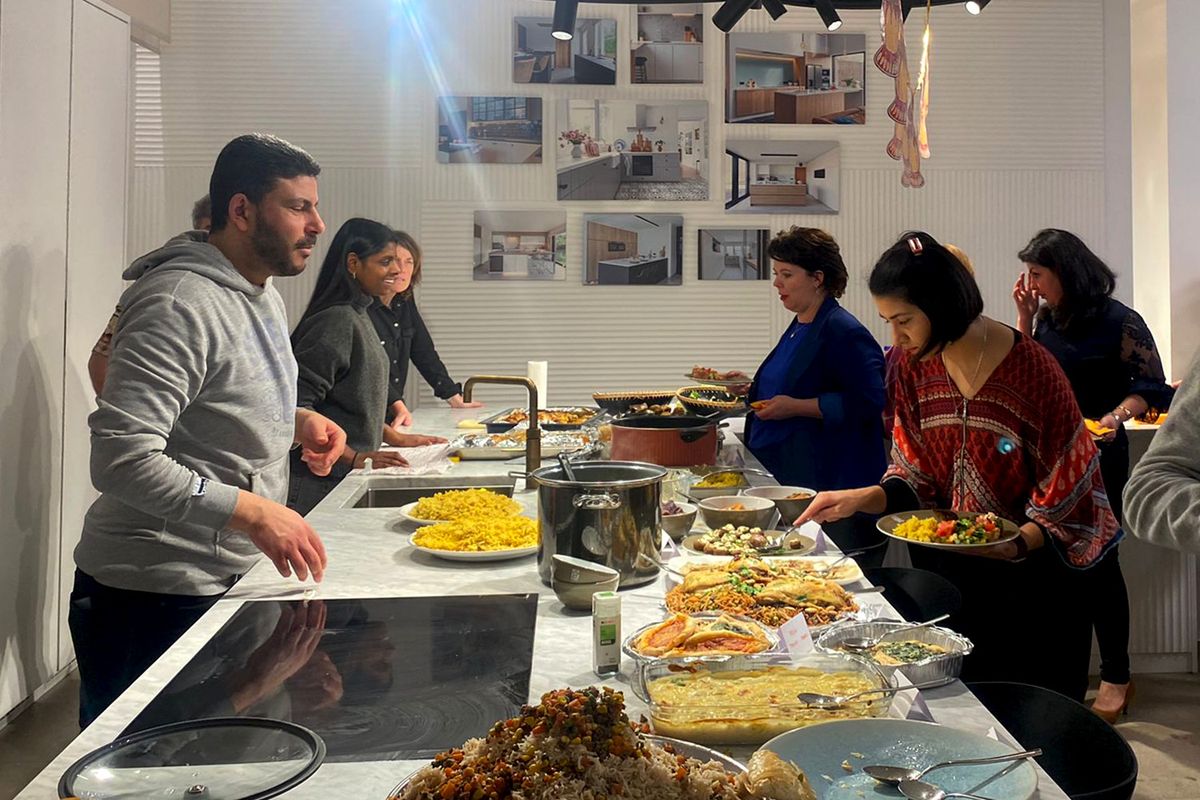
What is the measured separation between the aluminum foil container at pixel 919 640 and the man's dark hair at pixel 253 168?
1.50 m

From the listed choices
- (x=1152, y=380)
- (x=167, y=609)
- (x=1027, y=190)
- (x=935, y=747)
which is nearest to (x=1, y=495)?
(x=167, y=609)

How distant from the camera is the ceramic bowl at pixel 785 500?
93.0 inches

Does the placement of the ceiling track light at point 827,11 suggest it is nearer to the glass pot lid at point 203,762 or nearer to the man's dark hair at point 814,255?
the man's dark hair at point 814,255

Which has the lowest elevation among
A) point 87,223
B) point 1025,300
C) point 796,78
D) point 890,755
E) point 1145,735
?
point 1145,735

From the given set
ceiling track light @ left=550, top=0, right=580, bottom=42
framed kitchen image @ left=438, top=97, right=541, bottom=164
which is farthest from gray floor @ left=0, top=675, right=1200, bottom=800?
framed kitchen image @ left=438, top=97, right=541, bottom=164

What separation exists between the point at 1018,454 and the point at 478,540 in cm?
134

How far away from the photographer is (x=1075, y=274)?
4188 mm

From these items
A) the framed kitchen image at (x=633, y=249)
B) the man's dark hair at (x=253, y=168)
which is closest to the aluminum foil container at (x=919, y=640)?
the man's dark hair at (x=253, y=168)

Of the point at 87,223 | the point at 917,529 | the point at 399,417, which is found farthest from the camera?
the point at 399,417

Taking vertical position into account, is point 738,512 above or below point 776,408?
below

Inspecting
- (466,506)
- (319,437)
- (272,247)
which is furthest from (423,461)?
(272,247)

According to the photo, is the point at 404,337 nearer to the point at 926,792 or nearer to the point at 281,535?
the point at 281,535

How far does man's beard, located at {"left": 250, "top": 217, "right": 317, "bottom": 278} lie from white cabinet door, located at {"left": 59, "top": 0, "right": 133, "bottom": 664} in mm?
2215

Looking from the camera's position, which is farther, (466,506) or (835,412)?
(835,412)
